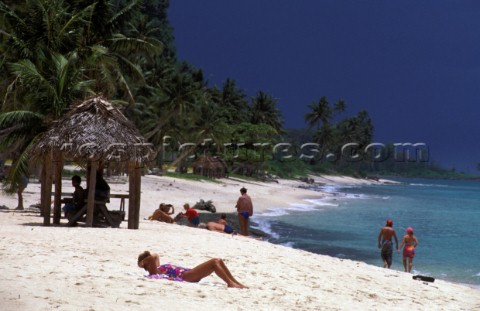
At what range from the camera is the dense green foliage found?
633 inches

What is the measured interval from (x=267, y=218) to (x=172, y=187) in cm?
958

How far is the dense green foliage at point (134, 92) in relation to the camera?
1608 cm

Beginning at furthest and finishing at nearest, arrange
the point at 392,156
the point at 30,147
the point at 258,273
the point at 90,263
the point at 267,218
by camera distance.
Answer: the point at 392,156
the point at 267,218
the point at 30,147
the point at 258,273
the point at 90,263

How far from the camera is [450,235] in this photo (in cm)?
2728

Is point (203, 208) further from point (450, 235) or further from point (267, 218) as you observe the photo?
point (450, 235)

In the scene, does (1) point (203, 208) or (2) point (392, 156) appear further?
(2) point (392, 156)

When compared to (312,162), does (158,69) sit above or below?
above

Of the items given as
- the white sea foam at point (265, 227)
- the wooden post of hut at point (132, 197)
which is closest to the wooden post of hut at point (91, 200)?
the wooden post of hut at point (132, 197)

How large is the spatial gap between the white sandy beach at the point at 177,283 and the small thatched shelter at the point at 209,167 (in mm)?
38962

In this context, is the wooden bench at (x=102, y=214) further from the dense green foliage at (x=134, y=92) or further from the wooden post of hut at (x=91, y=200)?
the dense green foliage at (x=134, y=92)

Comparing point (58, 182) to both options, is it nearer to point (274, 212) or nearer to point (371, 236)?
point (371, 236)

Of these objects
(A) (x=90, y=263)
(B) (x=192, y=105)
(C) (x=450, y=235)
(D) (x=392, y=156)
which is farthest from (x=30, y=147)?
(D) (x=392, y=156)

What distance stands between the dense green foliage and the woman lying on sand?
774 centimetres

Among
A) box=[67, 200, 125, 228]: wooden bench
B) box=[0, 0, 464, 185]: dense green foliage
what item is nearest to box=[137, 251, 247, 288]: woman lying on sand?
box=[67, 200, 125, 228]: wooden bench
